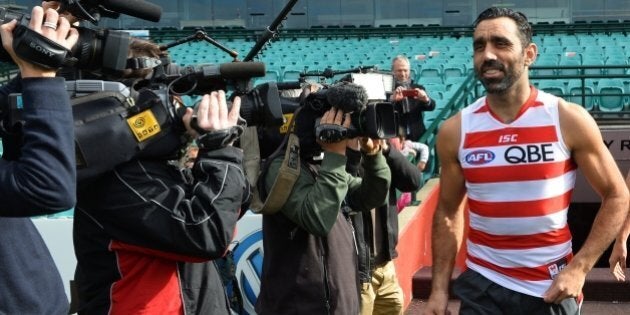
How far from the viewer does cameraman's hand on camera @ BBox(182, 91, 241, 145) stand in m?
2.40

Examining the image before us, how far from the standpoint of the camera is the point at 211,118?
241cm

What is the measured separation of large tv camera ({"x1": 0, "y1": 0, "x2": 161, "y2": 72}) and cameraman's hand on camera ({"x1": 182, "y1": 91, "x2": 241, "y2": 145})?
24 centimetres

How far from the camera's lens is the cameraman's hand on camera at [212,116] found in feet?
7.87

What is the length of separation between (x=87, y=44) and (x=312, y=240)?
1400mm

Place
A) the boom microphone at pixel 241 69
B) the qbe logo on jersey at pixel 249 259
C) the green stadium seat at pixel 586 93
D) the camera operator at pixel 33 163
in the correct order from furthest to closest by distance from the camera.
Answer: the green stadium seat at pixel 586 93 → the qbe logo on jersey at pixel 249 259 → the boom microphone at pixel 241 69 → the camera operator at pixel 33 163

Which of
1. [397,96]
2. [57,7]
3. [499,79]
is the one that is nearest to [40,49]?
[57,7]

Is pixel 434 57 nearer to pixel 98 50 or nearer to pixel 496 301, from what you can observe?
pixel 496 301

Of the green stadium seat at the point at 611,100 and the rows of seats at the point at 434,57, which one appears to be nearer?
the green stadium seat at the point at 611,100

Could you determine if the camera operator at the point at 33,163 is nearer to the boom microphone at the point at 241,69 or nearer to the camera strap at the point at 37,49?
the camera strap at the point at 37,49

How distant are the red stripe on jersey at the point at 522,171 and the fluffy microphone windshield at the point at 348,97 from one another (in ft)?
1.69

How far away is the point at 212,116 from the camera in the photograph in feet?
7.91

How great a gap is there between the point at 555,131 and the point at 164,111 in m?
1.51

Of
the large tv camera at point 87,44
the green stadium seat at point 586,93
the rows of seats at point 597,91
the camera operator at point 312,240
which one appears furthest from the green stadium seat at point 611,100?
the large tv camera at point 87,44

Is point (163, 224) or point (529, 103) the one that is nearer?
point (163, 224)
